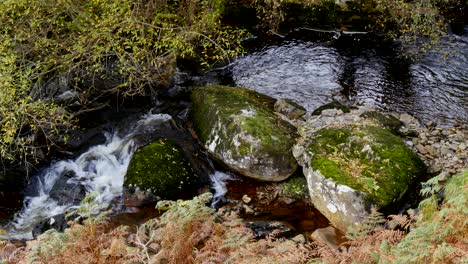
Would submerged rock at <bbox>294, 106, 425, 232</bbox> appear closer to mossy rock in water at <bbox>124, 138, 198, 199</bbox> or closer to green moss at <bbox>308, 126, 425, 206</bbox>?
green moss at <bbox>308, 126, 425, 206</bbox>

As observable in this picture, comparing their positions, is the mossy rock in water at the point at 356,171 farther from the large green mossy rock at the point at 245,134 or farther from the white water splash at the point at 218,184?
the white water splash at the point at 218,184

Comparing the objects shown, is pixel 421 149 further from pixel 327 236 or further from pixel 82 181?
pixel 82 181

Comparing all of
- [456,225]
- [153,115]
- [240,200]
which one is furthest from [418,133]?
[153,115]

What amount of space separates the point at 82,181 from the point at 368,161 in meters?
5.96

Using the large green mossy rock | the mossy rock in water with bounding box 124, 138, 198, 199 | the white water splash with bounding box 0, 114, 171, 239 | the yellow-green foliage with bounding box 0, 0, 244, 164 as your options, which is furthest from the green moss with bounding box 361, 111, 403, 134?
the white water splash with bounding box 0, 114, 171, 239

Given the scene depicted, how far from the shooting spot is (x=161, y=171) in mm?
8039

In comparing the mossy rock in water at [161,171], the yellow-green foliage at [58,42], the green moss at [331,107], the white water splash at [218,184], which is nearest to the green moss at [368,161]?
the green moss at [331,107]

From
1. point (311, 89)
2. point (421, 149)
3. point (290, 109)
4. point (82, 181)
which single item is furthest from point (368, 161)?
point (82, 181)

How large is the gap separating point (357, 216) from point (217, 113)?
389 cm

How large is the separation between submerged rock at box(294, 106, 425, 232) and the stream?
1968mm

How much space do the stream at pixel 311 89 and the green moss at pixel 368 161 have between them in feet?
7.06

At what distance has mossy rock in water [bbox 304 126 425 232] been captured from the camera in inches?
259

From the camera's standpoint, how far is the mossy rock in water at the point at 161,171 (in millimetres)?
7875

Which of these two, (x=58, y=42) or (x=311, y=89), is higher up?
(x=58, y=42)
